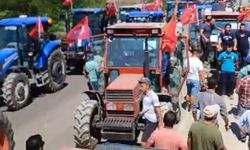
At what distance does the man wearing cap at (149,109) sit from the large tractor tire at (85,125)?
104 centimetres

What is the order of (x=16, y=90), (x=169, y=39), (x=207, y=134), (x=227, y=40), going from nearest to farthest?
(x=207, y=134), (x=169, y=39), (x=16, y=90), (x=227, y=40)

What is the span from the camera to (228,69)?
40.4ft

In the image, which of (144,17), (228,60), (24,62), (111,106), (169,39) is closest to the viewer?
(111,106)

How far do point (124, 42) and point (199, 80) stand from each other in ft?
8.32

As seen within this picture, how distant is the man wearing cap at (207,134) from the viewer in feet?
20.2

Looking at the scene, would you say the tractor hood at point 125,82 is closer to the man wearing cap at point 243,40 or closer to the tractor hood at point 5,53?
the tractor hood at point 5,53

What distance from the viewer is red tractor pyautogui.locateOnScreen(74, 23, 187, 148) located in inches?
336

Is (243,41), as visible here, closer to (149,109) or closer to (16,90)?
(16,90)

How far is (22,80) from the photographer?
40.3 ft

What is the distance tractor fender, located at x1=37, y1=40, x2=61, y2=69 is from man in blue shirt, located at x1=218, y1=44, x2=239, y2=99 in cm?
499

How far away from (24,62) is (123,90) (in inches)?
220

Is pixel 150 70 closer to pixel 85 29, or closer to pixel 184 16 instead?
pixel 85 29

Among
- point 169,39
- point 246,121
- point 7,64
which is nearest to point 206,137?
point 246,121

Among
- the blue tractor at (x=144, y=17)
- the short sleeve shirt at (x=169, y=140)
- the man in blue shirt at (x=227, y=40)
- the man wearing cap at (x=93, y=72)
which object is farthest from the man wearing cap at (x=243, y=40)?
the short sleeve shirt at (x=169, y=140)
